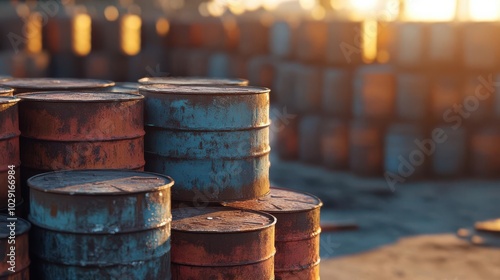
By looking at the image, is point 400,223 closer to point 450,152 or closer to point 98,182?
point 450,152

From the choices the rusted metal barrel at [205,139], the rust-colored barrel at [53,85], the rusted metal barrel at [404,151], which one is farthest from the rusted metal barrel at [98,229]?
the rusted metal barrel at [404,151]

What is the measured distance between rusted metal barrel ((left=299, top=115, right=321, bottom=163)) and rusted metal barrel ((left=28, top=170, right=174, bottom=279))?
856 centimetres

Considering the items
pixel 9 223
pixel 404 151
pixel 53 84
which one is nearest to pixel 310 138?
pixel 404 151

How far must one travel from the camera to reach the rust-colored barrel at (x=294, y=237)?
17.3ft

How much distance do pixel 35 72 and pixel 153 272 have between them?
33.5ft

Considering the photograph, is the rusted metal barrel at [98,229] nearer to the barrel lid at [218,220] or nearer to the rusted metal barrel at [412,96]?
the barrel lid at [218,220]

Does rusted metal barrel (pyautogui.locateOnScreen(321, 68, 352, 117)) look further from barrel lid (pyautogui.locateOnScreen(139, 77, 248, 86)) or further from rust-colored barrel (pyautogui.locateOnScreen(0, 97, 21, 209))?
rust-colored barrel (pyautogui.locateOnScreen(0, 97, 21, 209))

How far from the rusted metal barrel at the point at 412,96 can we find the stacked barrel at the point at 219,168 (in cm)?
685

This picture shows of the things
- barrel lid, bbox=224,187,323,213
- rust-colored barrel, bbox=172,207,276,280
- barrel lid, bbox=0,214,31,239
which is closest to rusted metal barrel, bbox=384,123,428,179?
barrel lid, bbox=224,187,323,213

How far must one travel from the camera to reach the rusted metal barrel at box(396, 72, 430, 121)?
38.7 feet

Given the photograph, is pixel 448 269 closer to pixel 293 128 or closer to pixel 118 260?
pixel 118 260

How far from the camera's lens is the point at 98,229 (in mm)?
3934

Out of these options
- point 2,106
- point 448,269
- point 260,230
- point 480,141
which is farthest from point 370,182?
→ point 2,106

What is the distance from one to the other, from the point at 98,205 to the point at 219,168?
1271 mm
